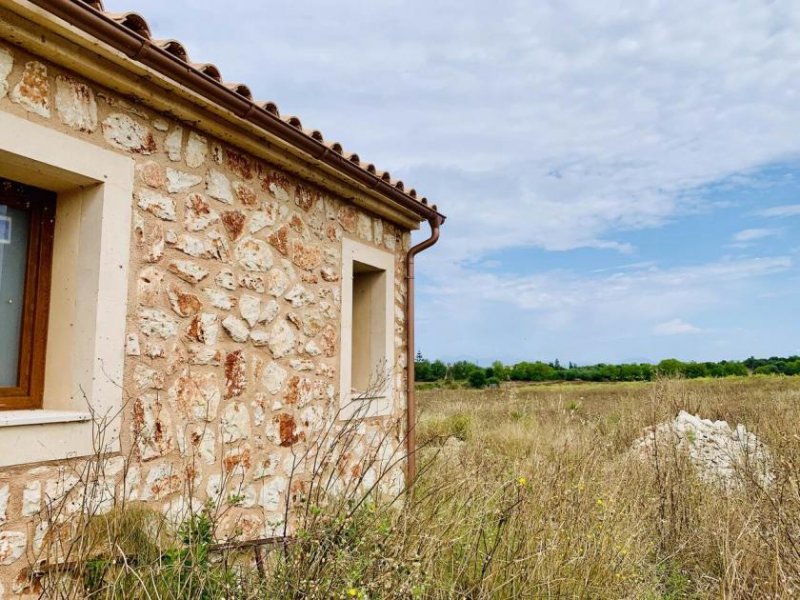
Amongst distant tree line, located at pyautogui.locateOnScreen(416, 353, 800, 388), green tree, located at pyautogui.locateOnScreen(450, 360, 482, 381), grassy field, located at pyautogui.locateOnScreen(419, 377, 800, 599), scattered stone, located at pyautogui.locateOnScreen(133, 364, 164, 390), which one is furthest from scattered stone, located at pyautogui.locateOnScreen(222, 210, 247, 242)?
green tree, located at pyautogui.locateOnScreen(450, 360, 482, 381)

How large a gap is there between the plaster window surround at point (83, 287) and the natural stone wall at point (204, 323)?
0.08 m

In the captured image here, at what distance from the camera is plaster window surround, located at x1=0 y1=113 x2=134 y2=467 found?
2.87 metres

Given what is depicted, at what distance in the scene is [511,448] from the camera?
912 centimetres

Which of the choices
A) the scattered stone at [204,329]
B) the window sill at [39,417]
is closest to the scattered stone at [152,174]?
the scattered stone at [204,329]

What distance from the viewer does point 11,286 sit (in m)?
2.98

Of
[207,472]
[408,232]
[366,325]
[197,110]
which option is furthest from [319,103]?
[207,472]

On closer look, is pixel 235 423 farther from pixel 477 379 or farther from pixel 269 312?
pixel 477 379

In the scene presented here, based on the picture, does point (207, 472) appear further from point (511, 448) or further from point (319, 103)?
point (511, 448)

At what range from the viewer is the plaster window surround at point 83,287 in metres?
2.87

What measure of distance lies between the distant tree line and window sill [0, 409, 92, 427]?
76.4 ft

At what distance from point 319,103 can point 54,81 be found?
451 centimetres

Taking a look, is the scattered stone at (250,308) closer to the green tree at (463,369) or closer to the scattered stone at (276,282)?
the scattered stone at (276,282)

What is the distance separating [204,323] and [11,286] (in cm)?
102

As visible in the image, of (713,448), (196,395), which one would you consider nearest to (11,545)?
(196,395)
